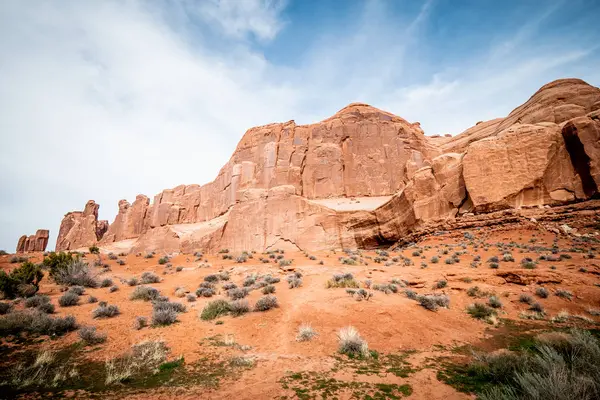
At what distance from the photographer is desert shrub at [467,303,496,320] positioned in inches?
347

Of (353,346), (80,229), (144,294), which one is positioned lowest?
(353,346)

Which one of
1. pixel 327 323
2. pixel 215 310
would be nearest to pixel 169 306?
pixel 215 310

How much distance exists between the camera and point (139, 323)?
784cm

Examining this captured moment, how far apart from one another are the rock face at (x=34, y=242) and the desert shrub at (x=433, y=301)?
8226 cm

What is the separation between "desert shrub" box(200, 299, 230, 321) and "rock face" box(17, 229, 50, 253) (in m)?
76.5

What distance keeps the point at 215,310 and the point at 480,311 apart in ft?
30.4

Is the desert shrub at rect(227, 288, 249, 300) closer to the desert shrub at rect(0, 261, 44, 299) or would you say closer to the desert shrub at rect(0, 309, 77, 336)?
the desert shrub at rect(0, 309, 77, 336)

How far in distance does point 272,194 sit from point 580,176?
2911 cm

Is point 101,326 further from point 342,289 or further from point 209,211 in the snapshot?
point 209,211

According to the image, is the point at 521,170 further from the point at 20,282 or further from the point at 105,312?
the point at 20,282

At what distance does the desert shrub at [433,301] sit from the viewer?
29.9 ft

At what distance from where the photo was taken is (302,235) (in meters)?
32.2

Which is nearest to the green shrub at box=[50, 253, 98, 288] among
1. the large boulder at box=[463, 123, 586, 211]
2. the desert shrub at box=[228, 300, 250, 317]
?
the desert shrub at box=[228, 300, 250, 317]

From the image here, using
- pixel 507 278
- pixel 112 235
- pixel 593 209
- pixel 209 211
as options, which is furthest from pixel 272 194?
pixel 112 235
